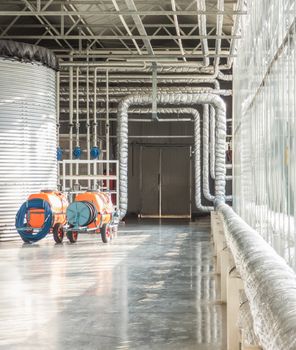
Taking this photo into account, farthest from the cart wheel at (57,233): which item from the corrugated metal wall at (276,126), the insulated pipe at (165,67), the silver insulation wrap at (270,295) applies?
the silver insulation wrap at (270,295)

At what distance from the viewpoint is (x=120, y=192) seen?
739 inches

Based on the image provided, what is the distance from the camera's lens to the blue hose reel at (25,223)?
45.4 feet

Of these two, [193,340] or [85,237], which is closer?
[193,340]

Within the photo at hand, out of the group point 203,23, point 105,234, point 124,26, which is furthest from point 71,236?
point 203,23

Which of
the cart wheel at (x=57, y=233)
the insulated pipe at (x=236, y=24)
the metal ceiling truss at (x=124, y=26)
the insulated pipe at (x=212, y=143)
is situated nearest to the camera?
the insulated pipe at (x=236, y=24)

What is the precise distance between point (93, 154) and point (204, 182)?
534cm

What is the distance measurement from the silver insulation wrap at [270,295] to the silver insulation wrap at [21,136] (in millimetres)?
10604

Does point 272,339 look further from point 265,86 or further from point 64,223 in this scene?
point 64,223

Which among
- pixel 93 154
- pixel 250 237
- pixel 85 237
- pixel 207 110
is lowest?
pixel 85 237

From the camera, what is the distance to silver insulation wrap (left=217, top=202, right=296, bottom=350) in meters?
2.50

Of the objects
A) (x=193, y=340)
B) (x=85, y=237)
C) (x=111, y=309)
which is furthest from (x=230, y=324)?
(x=85, y=237)

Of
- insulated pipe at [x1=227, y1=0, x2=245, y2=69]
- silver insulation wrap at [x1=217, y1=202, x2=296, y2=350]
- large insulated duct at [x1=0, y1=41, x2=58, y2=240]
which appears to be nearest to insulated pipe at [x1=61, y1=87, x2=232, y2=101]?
insulated pipe at [x1=227, y1=0, x2=245, y2=69]

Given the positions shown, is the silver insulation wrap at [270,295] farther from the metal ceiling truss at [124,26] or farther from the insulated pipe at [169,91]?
the insulated pipe at [169,91]

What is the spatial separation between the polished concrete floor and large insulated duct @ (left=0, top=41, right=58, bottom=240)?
1887 millimetres
